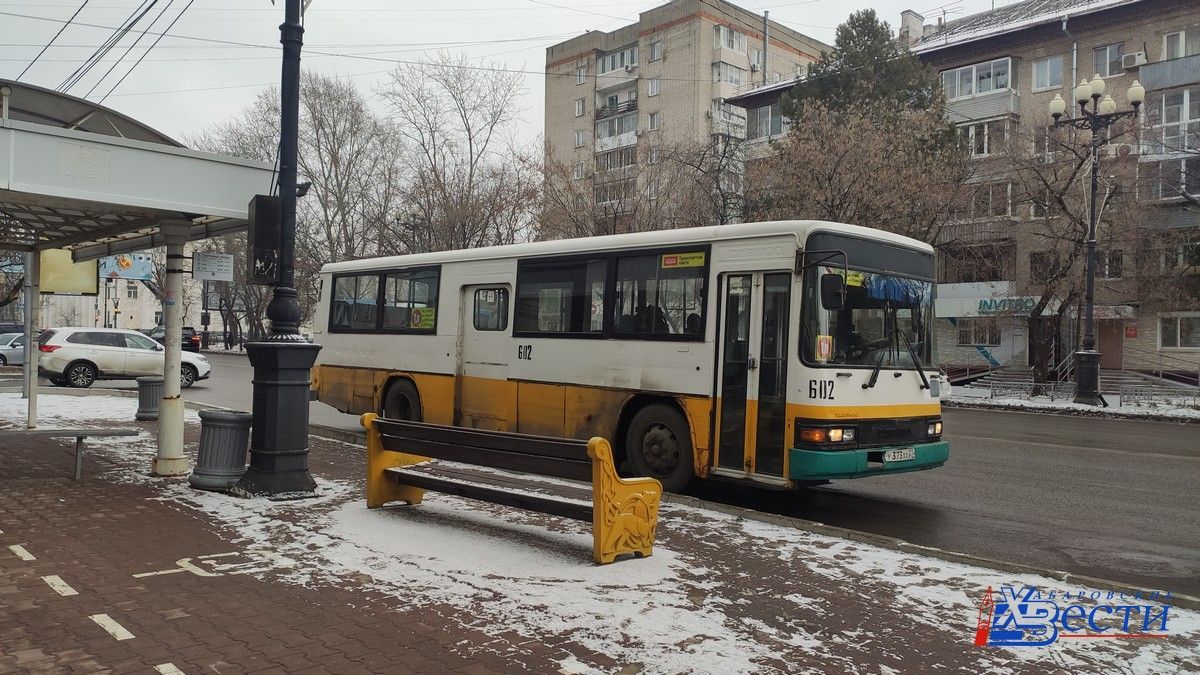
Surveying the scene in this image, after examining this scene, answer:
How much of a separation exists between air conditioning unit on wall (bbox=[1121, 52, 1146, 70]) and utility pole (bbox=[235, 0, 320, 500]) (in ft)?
131

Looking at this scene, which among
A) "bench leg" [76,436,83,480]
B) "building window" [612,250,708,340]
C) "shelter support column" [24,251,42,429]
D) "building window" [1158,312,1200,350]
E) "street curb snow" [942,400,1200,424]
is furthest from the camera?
"building window" [1158,312,1200,350]

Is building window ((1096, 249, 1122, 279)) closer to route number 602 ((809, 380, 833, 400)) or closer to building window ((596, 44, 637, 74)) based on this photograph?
route number 602 ((809, 380, 833, 400))

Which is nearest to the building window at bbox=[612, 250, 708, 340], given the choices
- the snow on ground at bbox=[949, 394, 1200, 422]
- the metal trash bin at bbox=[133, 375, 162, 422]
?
the metal trash bin at bbox=[133, 375, 162, 422]

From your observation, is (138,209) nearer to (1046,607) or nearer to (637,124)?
(1046,607)

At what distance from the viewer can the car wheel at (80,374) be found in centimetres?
2506

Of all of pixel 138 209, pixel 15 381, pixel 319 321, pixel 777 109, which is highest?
pixel 777 109

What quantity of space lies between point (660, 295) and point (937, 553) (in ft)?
15.0

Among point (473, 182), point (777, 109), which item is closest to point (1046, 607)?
point (473, 182)

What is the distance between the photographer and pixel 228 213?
8961mm

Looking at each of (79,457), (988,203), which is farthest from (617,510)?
(988,203)

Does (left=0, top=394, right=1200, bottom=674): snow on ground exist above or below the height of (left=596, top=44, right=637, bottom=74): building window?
below

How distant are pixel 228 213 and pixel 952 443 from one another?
1257 cm

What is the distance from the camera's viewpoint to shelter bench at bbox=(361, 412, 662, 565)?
6129 millimetres

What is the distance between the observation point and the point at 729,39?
6075 centimetres
